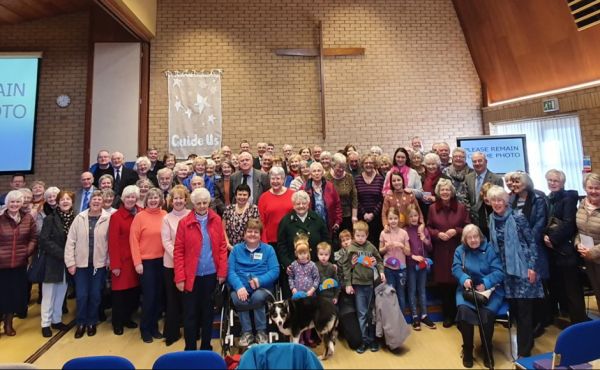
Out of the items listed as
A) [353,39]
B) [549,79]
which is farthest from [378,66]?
[549,79]

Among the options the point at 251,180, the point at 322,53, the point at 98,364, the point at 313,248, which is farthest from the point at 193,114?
the point at 98,364

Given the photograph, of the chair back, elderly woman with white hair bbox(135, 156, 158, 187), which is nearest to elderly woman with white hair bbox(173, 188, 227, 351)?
elderly woman with white hair bbox(135, 156, 158, 187)

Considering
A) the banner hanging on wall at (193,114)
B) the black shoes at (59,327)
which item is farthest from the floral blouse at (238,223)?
the banner hanging on wall at (193,114)

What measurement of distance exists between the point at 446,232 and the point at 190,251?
2.41 meters

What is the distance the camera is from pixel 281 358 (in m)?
1.55

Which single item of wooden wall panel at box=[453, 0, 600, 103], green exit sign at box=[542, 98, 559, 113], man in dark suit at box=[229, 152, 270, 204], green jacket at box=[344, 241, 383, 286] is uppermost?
wooden wall panel at box=[453, 0, 600, 103]

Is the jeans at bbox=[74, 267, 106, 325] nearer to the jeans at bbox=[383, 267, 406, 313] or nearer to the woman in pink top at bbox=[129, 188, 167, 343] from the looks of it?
the woman in pink top at bbox=[129, 188, 167, 343]

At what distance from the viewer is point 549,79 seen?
584 cm

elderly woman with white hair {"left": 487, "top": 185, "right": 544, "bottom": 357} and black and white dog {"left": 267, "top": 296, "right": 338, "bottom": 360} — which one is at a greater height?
elderly woman with white hair {"left": 487, "top": 185, "right": 544, "bottom": 357}

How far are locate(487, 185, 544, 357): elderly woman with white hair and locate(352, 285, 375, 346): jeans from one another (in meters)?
1.15

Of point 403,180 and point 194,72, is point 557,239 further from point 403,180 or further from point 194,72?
point 194,72

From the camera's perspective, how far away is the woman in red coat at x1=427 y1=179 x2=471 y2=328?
337 centimetres

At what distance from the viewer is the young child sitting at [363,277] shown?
312 centimetres

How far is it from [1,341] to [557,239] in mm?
5380
